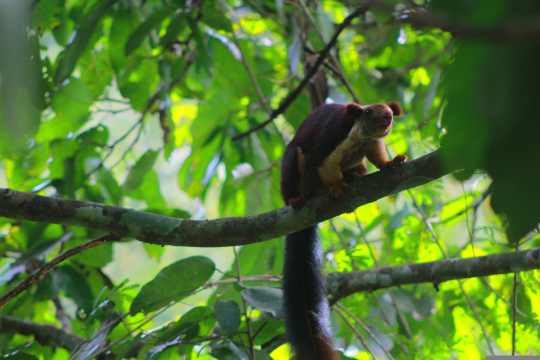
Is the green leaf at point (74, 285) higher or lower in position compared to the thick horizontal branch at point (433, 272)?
higher

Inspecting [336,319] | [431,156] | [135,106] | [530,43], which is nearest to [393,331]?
[336,319]

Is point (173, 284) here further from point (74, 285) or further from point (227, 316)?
point (74, 285)

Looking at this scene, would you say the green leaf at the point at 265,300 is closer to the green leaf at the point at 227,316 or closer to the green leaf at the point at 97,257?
the green leaf at the point at 227,316

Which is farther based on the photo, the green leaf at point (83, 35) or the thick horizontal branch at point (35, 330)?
the thick horizontal branch at point (35, 330)

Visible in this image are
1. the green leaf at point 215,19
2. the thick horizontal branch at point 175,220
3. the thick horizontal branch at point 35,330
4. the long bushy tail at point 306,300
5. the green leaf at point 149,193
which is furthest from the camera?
the green leaf at point 149,193

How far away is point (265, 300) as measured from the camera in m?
2.20

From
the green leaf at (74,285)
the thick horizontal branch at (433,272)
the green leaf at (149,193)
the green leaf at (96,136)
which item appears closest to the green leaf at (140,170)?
the green leaf at (96,136)

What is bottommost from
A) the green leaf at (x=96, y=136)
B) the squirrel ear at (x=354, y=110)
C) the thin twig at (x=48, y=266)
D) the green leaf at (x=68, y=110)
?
the thin twig at (x=48, y=266)

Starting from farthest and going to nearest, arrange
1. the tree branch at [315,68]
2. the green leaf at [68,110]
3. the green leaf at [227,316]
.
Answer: the green leaf at [68,110], the tree branch at [315,68], the green leaf at [227,316]

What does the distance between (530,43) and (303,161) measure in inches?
87.0

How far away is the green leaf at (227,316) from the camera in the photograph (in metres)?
2.06

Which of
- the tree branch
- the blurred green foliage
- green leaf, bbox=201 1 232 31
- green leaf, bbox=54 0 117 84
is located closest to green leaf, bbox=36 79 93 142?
the blurred green foliage

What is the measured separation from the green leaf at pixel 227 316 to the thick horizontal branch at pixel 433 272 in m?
0.60

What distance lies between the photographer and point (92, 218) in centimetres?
194
